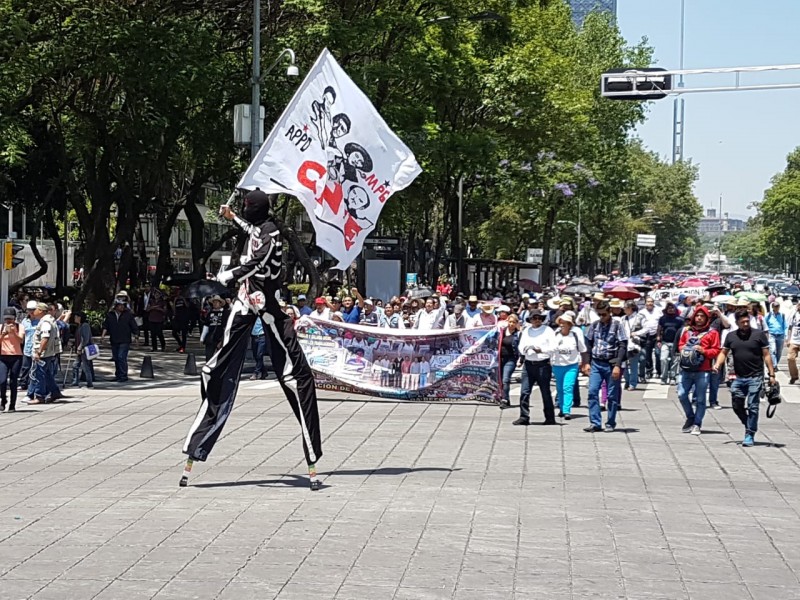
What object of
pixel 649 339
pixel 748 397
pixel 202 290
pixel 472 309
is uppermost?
pixel 472 309

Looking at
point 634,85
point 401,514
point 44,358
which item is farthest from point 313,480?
point 634,85

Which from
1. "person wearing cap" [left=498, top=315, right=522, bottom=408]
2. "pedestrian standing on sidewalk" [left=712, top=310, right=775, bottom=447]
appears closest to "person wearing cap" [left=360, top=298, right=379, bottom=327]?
"person wearing cap" [left=498, top=315, right=522, bottom=408]

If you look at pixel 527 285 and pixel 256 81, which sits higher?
pixel 256 81

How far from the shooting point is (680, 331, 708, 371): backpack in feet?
49.8

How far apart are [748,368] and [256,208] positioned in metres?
6.47

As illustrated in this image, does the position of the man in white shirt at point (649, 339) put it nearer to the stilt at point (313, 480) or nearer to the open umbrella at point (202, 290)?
the open umbrella at point (202, 290)

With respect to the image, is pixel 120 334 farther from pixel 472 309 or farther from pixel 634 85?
pixel 634 85

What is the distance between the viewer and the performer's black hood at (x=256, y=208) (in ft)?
35.0

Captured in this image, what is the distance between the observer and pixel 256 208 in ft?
35.1

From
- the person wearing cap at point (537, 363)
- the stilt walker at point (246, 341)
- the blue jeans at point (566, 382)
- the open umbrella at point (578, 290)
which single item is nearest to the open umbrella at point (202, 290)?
the blue jeans at point (566, 382)

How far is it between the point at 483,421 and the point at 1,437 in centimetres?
625

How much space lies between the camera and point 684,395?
15539 millimetres

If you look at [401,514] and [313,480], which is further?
[313,480]

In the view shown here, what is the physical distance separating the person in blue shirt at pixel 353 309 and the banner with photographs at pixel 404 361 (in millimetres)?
5295
